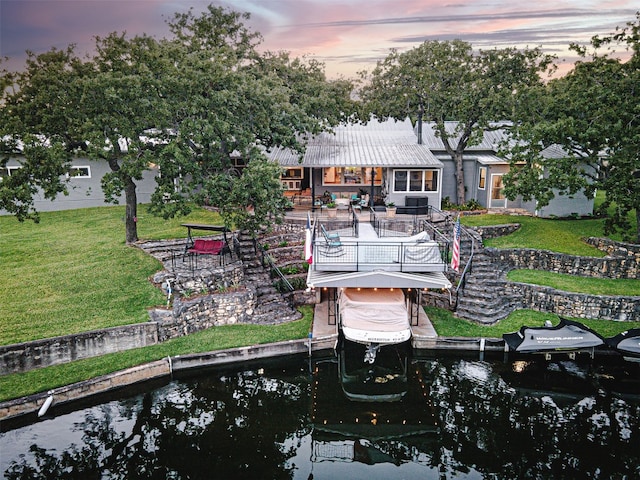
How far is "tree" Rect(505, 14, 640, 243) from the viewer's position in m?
21.2

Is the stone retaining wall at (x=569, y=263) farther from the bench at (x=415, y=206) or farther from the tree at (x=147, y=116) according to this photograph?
the tree at (x=147, y=116)

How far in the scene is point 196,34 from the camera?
29.6 metres

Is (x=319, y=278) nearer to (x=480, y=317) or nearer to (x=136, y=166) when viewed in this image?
(x=480, y=317)

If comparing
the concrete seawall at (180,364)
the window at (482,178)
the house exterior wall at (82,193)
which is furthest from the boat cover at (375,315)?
the house exterior wall at (82,193)

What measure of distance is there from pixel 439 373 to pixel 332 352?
13.2 ft

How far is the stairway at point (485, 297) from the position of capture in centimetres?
1948

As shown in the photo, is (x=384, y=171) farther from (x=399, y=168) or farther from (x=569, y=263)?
(x=569, y=263)

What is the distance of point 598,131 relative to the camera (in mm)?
21719

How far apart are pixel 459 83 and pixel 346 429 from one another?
77.5 feet

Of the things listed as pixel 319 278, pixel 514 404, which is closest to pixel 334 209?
pixel 319 278

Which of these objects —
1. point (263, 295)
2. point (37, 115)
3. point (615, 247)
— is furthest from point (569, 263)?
point (37, 115)

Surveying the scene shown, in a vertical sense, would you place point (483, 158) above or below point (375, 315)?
above

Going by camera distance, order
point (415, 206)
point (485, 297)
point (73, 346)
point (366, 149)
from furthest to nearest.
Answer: point (366, 149), point (415, 206), point (485, 297), point (73, 346)

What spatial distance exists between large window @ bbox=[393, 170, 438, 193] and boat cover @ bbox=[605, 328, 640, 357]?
1408cm
